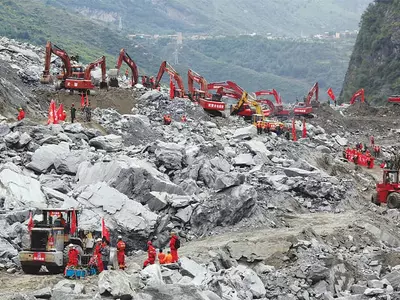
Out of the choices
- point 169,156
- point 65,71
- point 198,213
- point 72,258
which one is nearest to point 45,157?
point 169,156

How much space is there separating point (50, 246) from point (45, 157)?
754 centimetres

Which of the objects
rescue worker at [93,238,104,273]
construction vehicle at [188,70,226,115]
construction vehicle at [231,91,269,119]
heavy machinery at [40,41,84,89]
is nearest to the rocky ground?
rescue worker at [93,238,104,273]

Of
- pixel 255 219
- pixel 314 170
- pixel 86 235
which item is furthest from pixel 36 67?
pixel 86 235

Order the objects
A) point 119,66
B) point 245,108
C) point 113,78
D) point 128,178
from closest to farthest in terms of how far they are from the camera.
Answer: point 128,178
point 113,78
point 119,66
point 245,108

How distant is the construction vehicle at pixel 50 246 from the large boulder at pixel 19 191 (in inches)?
110

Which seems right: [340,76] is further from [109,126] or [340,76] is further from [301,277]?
[301,277]

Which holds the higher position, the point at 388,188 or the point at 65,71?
the point at 65,71

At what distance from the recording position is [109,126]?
3075 cm

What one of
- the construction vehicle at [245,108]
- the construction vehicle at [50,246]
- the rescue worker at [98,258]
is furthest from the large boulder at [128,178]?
the construction vehicle at [245,108]

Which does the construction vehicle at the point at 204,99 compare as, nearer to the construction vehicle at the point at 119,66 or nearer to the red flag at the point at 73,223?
the construction vehicle at the point at 119,66

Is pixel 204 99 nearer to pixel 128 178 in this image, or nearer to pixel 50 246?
pixel 128 178

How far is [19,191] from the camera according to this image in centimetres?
1869

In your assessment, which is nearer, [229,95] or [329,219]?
[329,219]

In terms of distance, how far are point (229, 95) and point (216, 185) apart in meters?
23.1
